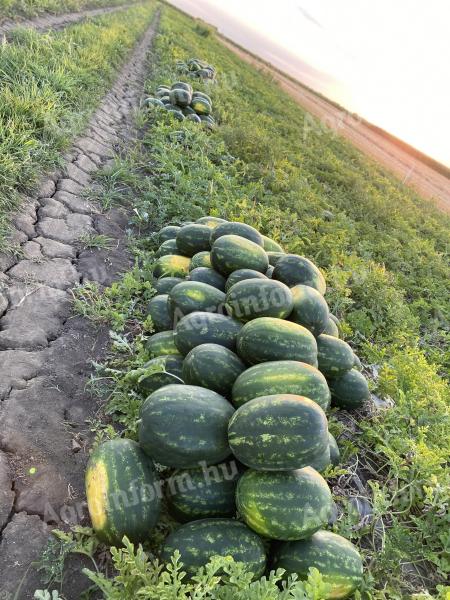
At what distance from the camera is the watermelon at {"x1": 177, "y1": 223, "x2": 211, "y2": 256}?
12.4ft

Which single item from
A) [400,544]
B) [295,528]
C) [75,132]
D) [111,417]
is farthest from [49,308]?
[75,132]

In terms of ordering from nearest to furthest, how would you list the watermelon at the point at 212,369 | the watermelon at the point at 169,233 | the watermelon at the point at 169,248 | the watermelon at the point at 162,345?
the watermelon at the point at 212,369, the watermelon at the point at 162,345, the watermelon at the point at 169,248, the watermelon at the point at 169,233

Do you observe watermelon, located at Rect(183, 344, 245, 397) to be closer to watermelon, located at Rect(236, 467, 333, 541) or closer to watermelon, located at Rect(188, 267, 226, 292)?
watermelon, located at Rect(236, 467, 333, 541)

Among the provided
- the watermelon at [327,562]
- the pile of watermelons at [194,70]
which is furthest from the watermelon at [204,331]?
the pile of watermelons at [194,70]

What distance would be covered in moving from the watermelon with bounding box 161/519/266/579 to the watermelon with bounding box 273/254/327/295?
5.54ft

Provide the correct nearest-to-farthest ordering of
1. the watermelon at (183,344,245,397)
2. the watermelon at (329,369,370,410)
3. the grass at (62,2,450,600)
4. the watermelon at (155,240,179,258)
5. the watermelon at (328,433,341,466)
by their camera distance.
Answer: the watermelon at (183,344,245,397) < the grass at (62,2,450,600) < the watermelon at (328,433,341,466) < the watermelon at (329,369,370,410) < the watermelon at (155,240,179,258)

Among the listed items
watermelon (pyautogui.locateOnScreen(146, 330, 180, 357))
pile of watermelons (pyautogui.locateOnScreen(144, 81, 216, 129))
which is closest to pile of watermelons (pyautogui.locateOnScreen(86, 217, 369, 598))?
watermelon (pyautogui.locateOnScreen(146, 330, 180, 357))

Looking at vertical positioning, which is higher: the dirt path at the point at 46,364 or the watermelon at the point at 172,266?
the watermelon at the point at 172,266

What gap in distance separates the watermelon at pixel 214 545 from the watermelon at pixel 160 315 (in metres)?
1.53

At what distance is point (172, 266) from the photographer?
3754 millimetres

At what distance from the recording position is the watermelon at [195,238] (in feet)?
12.4

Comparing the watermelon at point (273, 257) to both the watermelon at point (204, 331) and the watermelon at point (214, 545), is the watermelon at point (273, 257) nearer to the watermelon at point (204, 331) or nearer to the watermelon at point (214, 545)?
the watermelon at point (204, 331)

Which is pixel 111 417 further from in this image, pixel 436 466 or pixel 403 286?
pixel 403 286

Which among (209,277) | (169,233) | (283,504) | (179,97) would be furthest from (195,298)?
(179,97)
